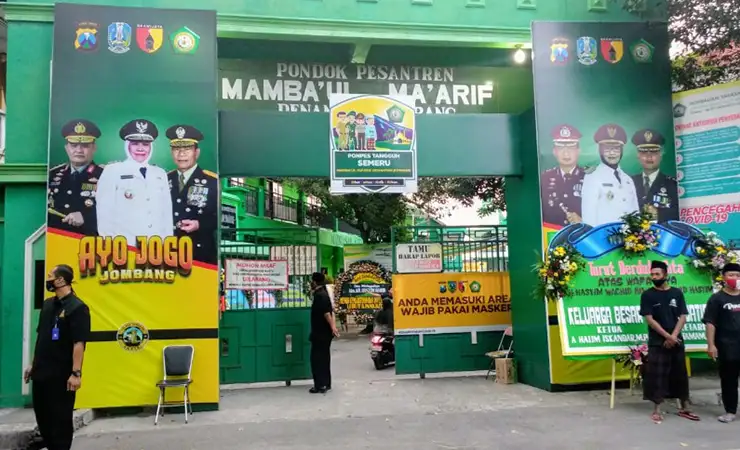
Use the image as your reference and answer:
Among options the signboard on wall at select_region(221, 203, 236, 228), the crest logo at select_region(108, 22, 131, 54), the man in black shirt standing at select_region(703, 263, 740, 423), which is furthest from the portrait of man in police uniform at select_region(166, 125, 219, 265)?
the signboard on wall at select_region(221, 203, 236, 228)

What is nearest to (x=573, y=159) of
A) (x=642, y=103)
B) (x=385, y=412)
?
Answer: (x=642, y=103)

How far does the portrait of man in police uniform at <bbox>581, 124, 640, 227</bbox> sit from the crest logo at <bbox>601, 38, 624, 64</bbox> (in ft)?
3.23

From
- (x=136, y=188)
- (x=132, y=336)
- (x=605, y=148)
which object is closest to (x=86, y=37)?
(x=136, y=188)

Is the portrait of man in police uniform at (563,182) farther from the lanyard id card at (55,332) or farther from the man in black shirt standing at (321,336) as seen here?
the lanyard id card at (55,332)

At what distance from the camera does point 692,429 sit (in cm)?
656

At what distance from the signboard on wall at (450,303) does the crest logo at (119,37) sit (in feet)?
17.6

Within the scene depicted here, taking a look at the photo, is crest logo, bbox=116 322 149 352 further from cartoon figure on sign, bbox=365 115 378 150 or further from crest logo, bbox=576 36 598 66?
crest logo, bbox=576 36 598 66

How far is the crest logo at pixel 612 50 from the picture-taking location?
895cm

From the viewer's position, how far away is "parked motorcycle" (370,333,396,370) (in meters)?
11.7

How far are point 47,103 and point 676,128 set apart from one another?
29.2ft

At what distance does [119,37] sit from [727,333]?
8117 millimetres

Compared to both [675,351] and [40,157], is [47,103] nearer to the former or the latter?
[40,157]

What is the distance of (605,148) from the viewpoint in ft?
29.0

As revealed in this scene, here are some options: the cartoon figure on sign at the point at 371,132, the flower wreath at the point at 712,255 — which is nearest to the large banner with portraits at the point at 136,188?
the cartoon figure on sign at the point at 371,132
